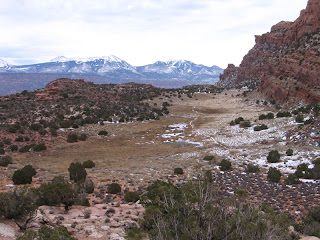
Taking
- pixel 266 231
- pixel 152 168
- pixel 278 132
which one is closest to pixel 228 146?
pixel 278 132

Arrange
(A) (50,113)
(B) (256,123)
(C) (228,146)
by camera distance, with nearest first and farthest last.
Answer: (C) (228,146) < (B) (256,123) < (A) (50,113)

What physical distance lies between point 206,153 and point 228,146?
10.2 feet

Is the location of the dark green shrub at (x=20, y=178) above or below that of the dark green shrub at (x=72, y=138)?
above

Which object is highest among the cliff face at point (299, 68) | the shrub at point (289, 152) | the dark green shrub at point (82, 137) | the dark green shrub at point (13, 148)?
the cliff face at point (299, 68)

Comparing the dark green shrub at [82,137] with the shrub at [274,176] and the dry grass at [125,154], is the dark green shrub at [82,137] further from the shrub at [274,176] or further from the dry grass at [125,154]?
the shrub at [274,176]

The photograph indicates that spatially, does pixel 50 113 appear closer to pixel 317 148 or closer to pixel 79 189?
pixel 79 189

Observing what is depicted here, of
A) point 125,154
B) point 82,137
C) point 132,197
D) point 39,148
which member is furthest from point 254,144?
point 39,148

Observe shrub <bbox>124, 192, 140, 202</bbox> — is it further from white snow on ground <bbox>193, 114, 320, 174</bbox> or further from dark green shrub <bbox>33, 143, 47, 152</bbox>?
dark green shrub <bbox>33, 143, 47, 152</bbox>

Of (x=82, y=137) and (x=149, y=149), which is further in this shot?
(x=82, y=137)

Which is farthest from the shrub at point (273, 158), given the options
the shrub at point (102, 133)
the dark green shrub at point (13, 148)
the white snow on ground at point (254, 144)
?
the dark green shrub at point (13, 148)

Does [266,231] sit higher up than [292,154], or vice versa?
[266,231]

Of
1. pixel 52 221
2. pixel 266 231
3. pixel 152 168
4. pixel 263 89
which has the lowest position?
pixel 152 168

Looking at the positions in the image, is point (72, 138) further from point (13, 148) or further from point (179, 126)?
point (179, 126)

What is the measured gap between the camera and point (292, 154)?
51.0 feet
